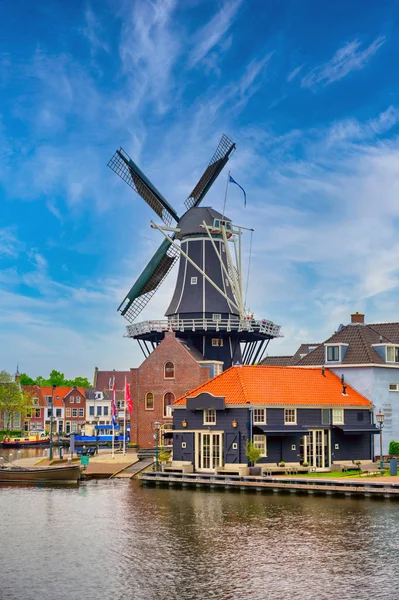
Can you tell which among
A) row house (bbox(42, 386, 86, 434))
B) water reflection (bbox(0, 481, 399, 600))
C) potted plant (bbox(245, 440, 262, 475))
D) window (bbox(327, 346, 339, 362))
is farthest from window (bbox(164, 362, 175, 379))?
row house (bbox(42, 386, 86, 434))

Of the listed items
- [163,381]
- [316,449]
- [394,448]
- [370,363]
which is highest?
[370,363]

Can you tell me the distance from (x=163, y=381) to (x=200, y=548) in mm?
36761

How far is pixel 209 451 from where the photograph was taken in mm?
48250

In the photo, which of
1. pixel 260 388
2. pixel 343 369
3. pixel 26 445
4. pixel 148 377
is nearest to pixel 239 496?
pixel 260 388

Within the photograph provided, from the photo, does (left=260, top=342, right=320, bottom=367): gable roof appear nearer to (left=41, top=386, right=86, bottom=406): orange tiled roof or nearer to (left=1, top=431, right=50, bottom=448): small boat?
(left=1, top=431, right=50, bottom=448): small boat

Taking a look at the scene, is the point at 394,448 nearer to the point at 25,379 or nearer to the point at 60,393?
the point at 60,393

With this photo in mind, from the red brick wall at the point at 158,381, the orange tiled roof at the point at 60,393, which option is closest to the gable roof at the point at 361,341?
the red brick wall at the point at 158,381

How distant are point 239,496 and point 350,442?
41.3 ft

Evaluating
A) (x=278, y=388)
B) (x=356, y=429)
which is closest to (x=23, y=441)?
(x=278, y=388)

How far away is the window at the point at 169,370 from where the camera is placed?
211 feet

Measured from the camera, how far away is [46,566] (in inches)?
1007

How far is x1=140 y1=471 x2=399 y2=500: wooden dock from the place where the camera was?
39456 mm

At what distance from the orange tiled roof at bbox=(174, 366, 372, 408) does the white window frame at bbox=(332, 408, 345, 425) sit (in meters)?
0.44

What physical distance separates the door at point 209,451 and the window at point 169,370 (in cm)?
1570
